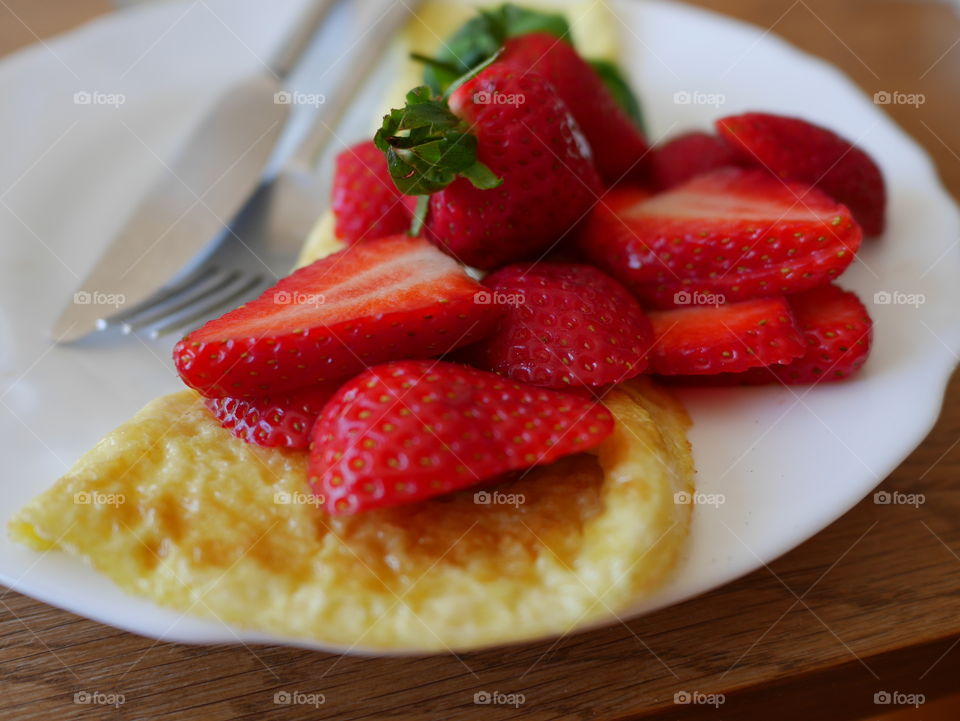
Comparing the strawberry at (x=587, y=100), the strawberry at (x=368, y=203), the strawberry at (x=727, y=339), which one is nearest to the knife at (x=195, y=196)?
the strawberry at (x=368, y=203)

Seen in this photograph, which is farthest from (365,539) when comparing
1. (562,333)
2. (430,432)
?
(562,333)

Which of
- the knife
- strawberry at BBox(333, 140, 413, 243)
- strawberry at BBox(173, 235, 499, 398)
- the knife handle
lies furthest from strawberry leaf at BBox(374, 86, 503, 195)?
the knife handle

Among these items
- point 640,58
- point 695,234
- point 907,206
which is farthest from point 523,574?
point 640,58

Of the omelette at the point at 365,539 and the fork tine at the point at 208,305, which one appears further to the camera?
the fork tine at the point at 208,305

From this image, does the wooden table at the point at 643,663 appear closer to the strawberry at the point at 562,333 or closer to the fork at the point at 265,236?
the strawberry at the point at 562,333

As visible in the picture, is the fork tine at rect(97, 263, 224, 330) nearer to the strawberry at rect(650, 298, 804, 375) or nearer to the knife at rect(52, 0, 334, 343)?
the knife at rect(52, 0, 334, 343)

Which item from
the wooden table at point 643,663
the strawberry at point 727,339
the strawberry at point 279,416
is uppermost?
the strawberry at point 727,339

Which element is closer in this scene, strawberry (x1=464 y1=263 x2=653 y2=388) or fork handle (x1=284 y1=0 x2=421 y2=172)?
strawberry (x1=464 y1=263 x2=653 y2=388)
